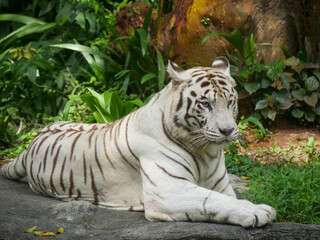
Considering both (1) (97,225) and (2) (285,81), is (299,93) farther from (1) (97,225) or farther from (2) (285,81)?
(1) (97,225)

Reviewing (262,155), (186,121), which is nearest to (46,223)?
(186,121)

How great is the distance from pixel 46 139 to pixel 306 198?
2334mm

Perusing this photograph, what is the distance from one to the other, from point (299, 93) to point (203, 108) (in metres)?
3.56

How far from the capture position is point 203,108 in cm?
313

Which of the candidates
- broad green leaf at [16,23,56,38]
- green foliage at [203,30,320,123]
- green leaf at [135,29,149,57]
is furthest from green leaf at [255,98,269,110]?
broad green leaf at [16,23,56,38]

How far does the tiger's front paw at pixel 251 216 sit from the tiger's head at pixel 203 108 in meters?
0.51

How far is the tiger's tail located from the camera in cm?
430

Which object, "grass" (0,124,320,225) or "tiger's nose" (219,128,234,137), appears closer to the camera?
"tiger's nose" (219,128,234,137)

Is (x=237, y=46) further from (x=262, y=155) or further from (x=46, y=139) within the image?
(x=46, y=139)

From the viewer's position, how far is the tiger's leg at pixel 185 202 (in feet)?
9.09

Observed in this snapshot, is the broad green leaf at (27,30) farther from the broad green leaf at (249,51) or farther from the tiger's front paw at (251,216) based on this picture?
the tiger's front paw at (251,216)

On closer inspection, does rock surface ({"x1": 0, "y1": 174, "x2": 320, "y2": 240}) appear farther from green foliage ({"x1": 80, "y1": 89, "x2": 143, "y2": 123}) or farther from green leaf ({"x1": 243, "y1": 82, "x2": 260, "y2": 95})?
green leaf ({"x1": 243, "y1": 82, "x2": 260, "y2": 95})

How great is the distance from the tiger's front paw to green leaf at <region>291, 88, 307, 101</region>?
374cm

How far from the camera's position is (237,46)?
20.7 feet
